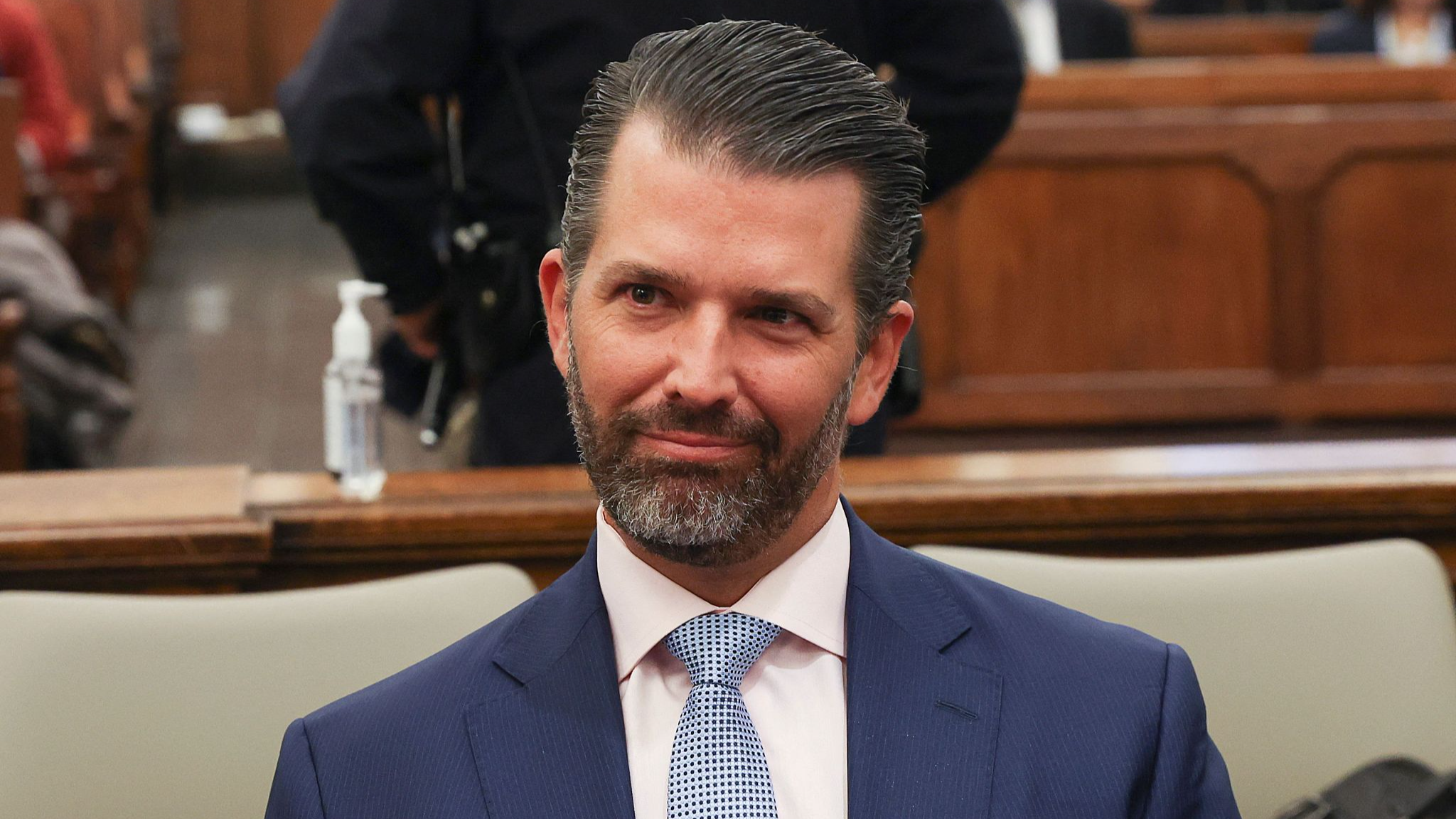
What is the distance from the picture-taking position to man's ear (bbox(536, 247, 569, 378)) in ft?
4.25

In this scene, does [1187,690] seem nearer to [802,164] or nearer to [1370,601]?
[802,164]

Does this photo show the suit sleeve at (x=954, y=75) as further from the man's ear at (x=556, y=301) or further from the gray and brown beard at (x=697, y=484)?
the gray and brown beard at (x=697, y=484)

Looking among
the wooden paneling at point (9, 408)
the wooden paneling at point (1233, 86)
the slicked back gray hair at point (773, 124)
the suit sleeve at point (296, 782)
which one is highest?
the slicked back gray hair at point (773, 124)

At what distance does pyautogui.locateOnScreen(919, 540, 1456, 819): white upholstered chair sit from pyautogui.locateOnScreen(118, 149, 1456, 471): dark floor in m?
1.23

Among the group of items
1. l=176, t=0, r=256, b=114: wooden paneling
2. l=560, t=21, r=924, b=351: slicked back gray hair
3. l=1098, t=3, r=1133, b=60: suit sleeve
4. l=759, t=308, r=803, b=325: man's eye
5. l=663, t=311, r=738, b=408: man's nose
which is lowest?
l=176, t=0, r=256, b=114: wooden paneling

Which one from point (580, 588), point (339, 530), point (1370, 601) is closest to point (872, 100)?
point (580, 588)

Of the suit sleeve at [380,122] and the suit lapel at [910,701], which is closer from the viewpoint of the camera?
the suit lapel at [910,701]

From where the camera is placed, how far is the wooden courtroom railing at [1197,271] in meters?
5.12

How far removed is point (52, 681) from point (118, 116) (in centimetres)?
652

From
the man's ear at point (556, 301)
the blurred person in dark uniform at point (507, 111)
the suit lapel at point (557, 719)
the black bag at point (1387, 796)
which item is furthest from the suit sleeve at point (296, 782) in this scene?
the blurred person in dark uniform at point (507, 111)

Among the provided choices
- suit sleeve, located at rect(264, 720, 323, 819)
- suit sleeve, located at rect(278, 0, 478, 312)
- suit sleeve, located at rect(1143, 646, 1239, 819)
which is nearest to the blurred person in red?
suit sleeve, located at rect(278, 0, 478, 312)

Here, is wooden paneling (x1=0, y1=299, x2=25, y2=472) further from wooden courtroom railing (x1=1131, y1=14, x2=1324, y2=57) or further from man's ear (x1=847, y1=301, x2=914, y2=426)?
wooden courtroom railing (x1=1131, y1=14, x2=1324, y2=57)

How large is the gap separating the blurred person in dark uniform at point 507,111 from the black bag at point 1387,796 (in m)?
0.90

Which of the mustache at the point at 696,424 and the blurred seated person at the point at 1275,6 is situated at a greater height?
the mustache at the point at 696,424
